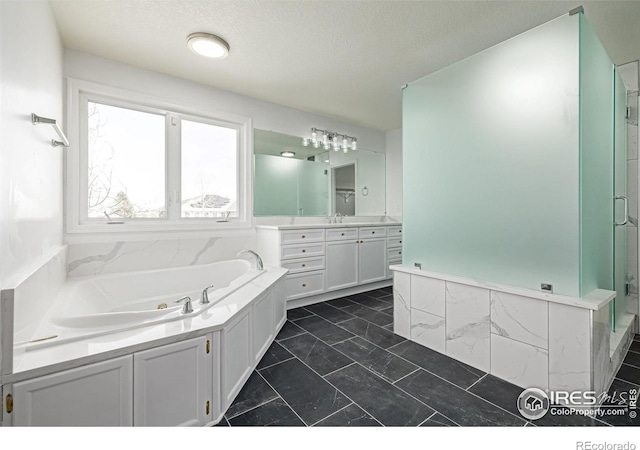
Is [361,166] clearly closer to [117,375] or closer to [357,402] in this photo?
[357,402]

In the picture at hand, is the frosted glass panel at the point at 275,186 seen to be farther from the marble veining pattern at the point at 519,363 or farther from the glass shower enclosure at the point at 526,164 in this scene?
the marble veining pattern at the point at 519,363

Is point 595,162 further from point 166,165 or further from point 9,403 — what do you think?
point 166,165

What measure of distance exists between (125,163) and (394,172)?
12.3ft

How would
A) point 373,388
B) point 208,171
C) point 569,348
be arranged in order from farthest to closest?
point 208,171
point 373,388
point 569,348

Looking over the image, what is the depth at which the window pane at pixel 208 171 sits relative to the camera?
301 centimetres

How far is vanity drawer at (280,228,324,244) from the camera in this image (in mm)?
3079

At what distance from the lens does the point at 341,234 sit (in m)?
3.55

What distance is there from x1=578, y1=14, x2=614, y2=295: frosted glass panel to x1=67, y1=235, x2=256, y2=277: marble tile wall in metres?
2.93

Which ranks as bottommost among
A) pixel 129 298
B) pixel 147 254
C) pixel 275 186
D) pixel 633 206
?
pixel 129 298

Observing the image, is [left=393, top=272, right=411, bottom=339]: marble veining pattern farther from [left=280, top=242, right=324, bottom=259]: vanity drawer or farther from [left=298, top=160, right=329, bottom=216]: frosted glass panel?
[left=298, top=160, right=329, bottom=216]: frosted glass panel

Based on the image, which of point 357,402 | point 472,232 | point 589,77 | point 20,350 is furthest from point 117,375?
point 589,77

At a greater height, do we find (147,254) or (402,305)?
(147,254)

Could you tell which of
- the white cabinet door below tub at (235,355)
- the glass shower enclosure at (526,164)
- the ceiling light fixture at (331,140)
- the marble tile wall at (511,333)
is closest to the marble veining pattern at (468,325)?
the marble tile wall at (511,333)
